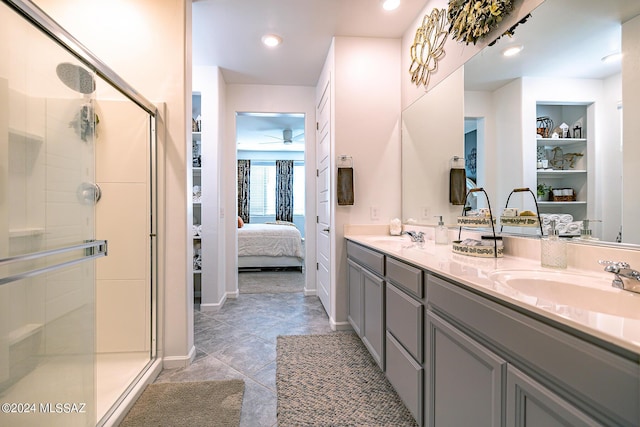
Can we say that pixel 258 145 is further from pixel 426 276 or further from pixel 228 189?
pixel 426 276

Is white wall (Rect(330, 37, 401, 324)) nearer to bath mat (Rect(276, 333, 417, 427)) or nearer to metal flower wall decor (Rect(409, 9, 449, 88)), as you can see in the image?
metal flower wall decor (Rect(409, 9, 449, 88))

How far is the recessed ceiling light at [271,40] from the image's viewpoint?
2.80 m

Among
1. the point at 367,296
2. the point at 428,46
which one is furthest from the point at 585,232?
the point at 428,46

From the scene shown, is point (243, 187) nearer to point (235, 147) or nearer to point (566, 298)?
point (235, 147)

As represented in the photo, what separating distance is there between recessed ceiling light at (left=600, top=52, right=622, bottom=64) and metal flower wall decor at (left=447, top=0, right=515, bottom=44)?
24.8 inches

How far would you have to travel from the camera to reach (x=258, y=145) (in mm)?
7871

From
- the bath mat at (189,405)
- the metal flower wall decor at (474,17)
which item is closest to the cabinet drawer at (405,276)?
the bath mat at (189,405)

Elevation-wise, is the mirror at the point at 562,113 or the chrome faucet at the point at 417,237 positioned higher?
the mirror at the point at 562,113

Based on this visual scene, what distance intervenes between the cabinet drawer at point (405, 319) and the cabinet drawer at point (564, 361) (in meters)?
0.40

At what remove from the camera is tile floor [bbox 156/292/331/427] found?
5.96 ft

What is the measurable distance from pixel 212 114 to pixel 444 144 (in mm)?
2500

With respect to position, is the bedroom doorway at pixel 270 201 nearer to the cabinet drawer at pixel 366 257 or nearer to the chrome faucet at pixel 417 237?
the cabinet drawer at pixel 366 257

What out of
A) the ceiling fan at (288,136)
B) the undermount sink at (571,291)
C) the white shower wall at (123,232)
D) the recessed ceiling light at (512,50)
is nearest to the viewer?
the undermount sink at (571,291)

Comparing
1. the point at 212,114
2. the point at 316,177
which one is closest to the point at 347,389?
the point at 316,177
